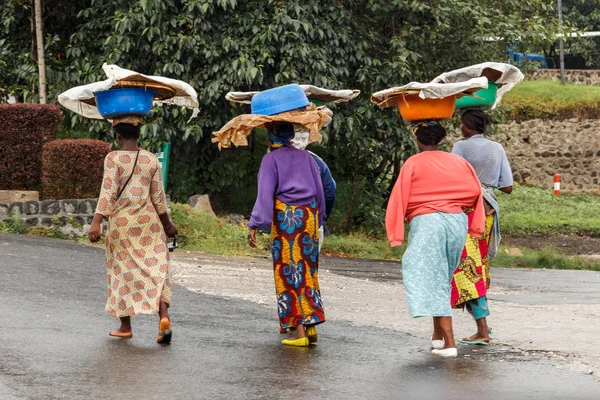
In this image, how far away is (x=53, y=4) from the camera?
1948 centimetres

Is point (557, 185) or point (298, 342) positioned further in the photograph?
point (557, 185)

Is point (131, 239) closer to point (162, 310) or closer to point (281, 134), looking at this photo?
point (162, 310)

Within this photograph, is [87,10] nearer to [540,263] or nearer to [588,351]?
[540,263]

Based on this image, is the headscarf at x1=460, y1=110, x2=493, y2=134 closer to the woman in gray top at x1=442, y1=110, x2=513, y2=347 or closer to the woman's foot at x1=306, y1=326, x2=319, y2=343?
the woman in gray top at x1=442, y1=110, x2=513, y2=347

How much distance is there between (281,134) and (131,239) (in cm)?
138

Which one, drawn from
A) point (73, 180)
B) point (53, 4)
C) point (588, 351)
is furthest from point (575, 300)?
point (53, 4)

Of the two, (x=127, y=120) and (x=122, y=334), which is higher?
(x=127, y=120)

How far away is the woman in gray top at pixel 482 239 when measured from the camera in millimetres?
8172

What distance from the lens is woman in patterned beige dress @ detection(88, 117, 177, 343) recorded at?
25.8 feet

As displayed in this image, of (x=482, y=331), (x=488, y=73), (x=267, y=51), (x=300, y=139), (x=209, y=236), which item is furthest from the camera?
(x=267, y=51)

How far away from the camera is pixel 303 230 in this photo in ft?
26.5

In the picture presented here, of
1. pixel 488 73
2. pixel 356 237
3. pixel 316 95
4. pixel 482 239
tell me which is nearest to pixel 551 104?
pixel 356 237

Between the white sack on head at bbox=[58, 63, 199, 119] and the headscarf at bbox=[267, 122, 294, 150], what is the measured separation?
67 cm

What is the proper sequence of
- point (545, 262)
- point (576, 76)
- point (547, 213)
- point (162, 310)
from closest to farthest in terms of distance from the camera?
point (162, 310)
point (545, 262)
point (547, 213)
point (576, 76)
